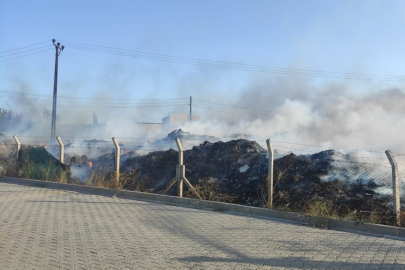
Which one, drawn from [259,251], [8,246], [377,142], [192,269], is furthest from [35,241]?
[377,142]

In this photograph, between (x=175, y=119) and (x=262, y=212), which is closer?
(x=262, y=212)

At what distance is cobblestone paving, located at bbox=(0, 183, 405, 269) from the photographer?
4023 mm

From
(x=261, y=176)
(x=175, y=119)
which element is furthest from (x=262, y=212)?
(x=175, y=119)

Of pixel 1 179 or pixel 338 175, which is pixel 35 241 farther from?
pixel 1 179

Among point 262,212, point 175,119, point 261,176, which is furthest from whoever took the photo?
point 175,119

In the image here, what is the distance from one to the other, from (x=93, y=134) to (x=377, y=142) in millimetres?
24031

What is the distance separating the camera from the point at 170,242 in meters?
4.89

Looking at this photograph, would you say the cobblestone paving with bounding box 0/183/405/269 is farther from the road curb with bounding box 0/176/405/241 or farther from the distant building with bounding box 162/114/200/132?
the distant building with bounding box 162/114/200/132

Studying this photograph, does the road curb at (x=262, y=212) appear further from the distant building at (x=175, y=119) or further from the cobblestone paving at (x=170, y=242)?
the distant building at (x=175, y=119)

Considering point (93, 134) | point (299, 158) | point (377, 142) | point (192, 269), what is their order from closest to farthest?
point (192, 269) → point (299, 158) → point (377, 142) → point (93, 134)

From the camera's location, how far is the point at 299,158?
9.47 metres

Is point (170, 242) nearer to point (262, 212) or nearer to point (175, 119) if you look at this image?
point (262, 212)

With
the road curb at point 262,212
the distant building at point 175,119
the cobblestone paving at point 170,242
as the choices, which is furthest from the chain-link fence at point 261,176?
the distant building at point 175,119

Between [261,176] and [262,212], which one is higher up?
[261,176]
